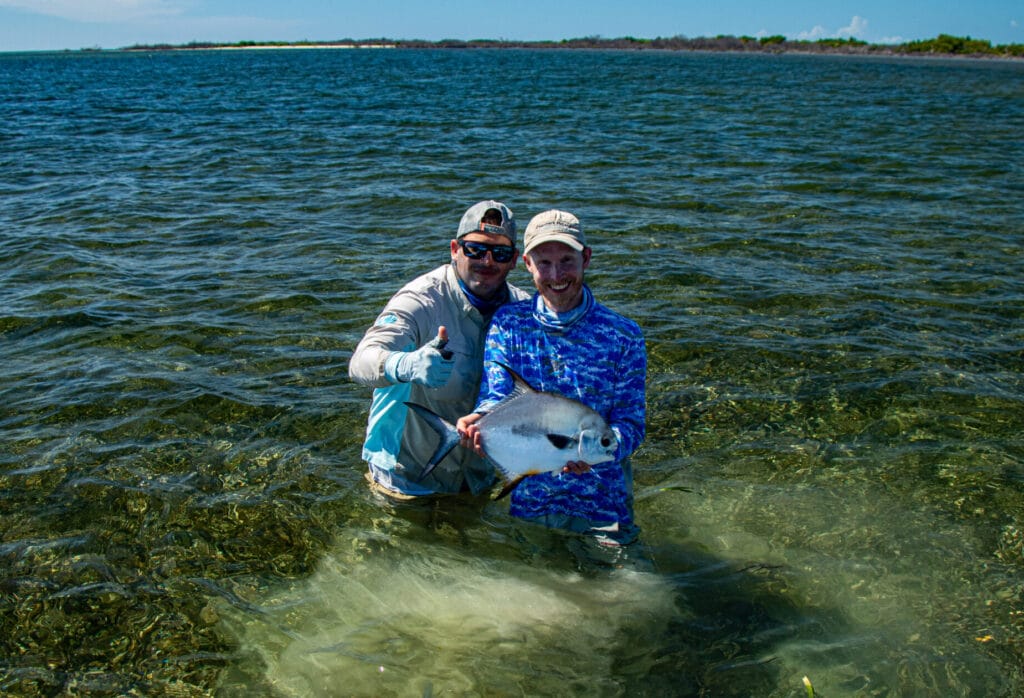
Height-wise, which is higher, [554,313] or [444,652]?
[554,313]

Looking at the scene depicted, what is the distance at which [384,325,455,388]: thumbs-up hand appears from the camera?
A: 181 inches

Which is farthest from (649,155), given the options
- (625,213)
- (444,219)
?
(444,219)

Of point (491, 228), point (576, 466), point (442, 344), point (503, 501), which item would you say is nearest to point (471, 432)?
point (442, 344)

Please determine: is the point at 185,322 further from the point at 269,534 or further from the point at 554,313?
the point at 554,313

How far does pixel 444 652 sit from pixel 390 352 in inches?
77.1

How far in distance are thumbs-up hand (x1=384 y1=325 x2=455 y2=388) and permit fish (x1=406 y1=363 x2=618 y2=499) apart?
20 cm


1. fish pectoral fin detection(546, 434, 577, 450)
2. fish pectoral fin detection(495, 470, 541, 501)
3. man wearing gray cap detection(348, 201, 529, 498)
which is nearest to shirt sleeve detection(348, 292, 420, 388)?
man wearing gray cap detection(348, 201, 529, 498)

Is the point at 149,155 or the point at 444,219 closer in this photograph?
the point at 444,219

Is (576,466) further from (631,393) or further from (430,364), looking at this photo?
(430,364)

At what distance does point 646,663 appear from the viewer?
480 cm

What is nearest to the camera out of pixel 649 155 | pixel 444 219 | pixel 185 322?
pixel 185 322

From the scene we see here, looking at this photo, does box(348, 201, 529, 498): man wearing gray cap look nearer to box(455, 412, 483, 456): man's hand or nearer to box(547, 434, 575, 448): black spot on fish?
box(455, 412, 483, 456): man's hand

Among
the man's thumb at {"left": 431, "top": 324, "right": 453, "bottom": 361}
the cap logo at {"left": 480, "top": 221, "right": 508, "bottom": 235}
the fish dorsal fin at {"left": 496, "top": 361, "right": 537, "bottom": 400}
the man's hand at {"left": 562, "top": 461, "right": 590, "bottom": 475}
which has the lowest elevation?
the man's hand at {"left": 562, "top": 461, "right": 590, "bottom": 475}

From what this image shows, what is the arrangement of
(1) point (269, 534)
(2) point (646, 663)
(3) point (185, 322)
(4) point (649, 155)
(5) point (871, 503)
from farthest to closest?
(4) point (649, 155) < (3) point (185, 322) < (5) point (871, 503) < (1) point (269, 534) < (2) point (646, 663)
